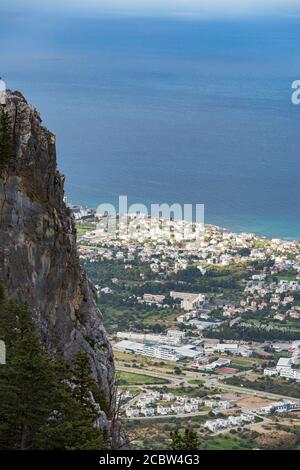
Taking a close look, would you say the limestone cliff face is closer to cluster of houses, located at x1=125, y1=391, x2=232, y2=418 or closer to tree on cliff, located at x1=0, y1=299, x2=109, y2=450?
tree on cliff, located at x1=0, y1=299, x2=109, y2=450

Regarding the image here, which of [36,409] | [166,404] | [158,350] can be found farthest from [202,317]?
[36,409]

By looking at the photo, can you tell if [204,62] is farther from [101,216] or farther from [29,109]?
[29,109]

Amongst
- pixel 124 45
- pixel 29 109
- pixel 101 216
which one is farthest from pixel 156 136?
pixel 124 45

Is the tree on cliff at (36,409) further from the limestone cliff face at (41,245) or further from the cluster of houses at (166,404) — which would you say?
the cluster of houses at (166,404)

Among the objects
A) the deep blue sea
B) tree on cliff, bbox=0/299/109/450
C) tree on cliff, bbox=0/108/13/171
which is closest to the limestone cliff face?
tree on cliff, bbox=0/108/13/171

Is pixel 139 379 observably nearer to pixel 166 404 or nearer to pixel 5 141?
pixel 166 404

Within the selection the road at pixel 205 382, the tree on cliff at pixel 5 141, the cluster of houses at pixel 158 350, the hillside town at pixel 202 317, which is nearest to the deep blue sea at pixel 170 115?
the hillside town at pixel 202 317
